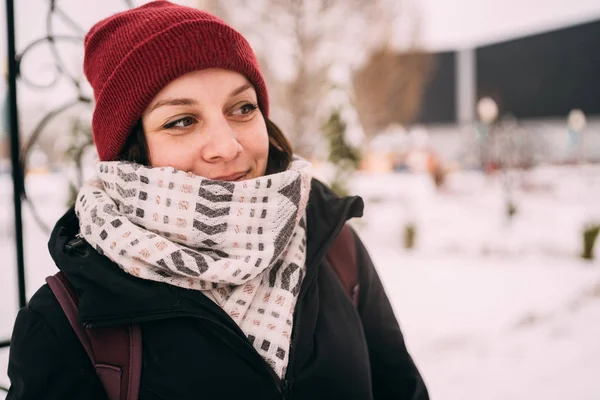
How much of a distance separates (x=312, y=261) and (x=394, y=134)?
11300 mm

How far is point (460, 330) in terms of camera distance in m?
3.63

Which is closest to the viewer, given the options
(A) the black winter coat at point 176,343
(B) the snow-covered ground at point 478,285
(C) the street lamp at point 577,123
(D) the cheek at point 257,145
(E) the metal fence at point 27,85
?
(A) the black winter coat at point 176,343

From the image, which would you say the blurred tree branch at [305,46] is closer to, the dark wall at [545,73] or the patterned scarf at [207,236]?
the patterned scarf at [207,236]

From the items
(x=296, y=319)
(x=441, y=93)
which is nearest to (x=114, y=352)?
(x=296, y=319)

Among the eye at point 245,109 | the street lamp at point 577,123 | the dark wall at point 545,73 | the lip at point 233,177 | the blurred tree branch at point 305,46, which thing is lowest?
the lip at point 233,177

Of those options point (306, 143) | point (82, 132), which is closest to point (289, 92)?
point (306, 143)

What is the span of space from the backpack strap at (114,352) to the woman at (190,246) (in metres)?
0.02

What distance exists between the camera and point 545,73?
17547mm

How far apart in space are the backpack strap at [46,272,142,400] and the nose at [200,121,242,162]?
1.33 feet

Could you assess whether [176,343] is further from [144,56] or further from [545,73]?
[545,73]

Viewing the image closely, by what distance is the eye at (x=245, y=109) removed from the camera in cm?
116

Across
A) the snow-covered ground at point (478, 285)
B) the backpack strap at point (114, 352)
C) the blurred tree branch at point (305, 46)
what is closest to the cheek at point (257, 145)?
the backpack strap at point (114, 352)

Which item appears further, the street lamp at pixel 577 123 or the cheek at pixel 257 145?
the street lamp at pixel 577 123

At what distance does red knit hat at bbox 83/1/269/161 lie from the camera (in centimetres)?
105
